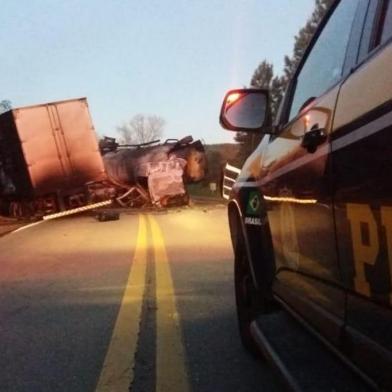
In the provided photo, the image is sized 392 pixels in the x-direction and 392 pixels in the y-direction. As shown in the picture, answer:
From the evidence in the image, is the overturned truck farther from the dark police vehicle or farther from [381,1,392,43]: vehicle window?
[381,1,392,43]: vehicle window

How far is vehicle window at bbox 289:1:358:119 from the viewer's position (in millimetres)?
3012

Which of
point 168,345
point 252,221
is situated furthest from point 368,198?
point 168,345

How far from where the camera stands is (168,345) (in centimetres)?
486

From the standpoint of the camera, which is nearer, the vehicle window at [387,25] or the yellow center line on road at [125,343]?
the vehicle window at [387,25]

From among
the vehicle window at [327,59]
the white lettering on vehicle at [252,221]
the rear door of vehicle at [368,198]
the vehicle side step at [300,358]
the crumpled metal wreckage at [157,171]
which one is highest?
the vehicle window at [327,59]

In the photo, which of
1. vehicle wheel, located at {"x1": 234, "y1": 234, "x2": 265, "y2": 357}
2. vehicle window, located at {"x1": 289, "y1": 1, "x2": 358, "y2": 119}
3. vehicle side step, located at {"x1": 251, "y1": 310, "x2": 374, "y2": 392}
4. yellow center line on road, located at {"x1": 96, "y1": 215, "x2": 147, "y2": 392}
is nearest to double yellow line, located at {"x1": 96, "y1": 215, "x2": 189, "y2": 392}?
yellow center line on road, located at {"x1": 96, "y1": 215, "x2": 147, "y2": 392}

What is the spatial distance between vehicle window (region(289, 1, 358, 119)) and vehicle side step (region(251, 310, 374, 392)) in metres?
1.09

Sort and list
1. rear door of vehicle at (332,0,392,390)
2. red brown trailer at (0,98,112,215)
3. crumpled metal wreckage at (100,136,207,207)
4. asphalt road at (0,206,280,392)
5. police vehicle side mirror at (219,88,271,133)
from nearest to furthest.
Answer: rear door of vehicle at (332,0,392,390), police vehicle side mirror at (219,88,271,133), asphalt road at (0,206,280,392), red brown trailer at (0,98,112,215), crumpled metal wreckage at (100,136,207,207)

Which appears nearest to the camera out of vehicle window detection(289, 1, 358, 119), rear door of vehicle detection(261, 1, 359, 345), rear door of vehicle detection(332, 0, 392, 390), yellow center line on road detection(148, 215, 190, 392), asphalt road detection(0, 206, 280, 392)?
rear door of vehicle detection(332, 0, 392, 390)

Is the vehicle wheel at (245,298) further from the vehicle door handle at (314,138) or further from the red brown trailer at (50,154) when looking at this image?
the red brown trailer at (50,154)

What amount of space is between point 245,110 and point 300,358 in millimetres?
1488

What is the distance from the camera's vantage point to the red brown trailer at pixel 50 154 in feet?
66.3

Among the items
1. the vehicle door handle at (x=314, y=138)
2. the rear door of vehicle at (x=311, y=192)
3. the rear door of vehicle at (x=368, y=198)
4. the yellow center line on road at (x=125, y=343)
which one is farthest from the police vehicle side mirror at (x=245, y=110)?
the yellow center line on road at (x=125, y=343)

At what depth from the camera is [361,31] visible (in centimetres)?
271
